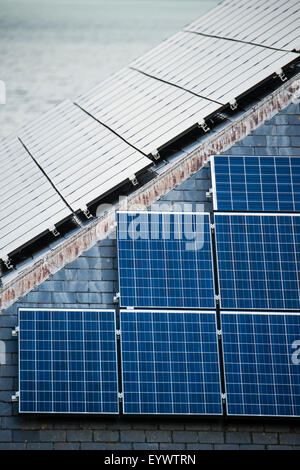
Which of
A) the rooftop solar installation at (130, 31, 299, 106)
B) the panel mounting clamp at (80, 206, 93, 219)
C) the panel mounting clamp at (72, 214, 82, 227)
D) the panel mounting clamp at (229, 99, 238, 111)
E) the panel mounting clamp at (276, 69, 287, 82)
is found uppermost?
the rooftop solar installation at (130, 31, 299, 106)

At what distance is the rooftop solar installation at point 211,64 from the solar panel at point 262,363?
713 centimetres

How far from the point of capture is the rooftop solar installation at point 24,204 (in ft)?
86.1

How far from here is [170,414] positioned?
2305 centimetres

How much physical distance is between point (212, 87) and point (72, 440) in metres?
11.6

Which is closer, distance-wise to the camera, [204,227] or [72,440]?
[72,440]

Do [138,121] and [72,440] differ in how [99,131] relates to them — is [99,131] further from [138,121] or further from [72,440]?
[72,440]

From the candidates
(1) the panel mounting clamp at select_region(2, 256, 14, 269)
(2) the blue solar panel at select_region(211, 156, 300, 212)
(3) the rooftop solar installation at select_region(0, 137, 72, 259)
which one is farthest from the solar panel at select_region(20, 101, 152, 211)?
(2) the blue solar panel at select_region(211, 156, 300, 212)

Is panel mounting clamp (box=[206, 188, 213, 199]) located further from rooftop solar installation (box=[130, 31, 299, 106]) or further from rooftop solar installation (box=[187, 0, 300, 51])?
rooftop solar installation (box=[187, 0, 300, 51])

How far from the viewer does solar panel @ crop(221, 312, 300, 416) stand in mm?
23312

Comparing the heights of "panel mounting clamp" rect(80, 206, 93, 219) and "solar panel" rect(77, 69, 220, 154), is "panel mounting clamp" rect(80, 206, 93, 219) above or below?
below

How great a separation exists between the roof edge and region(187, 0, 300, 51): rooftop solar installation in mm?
3398

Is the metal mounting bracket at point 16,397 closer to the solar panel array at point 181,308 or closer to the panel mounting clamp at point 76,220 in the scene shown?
the solar panel array at point 181,308

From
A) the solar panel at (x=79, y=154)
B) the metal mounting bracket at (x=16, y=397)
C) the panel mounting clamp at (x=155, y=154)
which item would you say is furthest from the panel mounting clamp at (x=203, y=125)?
the metal mounting bracket at (x=16, y=397)
